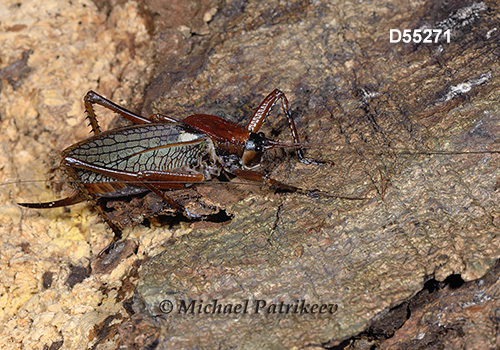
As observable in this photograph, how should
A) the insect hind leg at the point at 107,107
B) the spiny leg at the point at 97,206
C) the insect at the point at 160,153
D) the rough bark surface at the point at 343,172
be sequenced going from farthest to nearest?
the insect hind leg at the point at 107,107
the insect at the point at 160,153
the spiny leg at the point at 97,206
the rough bark surface at the point at 343,172

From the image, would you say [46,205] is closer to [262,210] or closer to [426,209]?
[262,210]

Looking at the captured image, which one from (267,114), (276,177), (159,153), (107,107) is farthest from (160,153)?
(276,177)

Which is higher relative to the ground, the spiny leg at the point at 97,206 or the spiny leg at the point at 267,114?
the spiny leg at the point at 267,114

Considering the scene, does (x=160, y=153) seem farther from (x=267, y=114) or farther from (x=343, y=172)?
(x=343, y=172)

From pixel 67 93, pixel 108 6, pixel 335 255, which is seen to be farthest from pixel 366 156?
pixel 108 6

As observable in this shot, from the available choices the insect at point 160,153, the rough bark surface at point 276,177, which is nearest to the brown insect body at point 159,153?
the insect at point 160,153

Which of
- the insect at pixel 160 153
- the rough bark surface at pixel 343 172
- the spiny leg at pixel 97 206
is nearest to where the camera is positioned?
the rough bark surface at pixel 343 172

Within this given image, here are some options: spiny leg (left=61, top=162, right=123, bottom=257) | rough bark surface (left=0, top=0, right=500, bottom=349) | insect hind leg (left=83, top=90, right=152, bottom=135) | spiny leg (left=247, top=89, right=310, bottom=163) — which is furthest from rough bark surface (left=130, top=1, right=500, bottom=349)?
spiny leg (left=61, top=162, right=123, bottom=257)

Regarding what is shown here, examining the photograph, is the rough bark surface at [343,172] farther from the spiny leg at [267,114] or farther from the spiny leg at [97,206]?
the spiny leg at [97,206]
